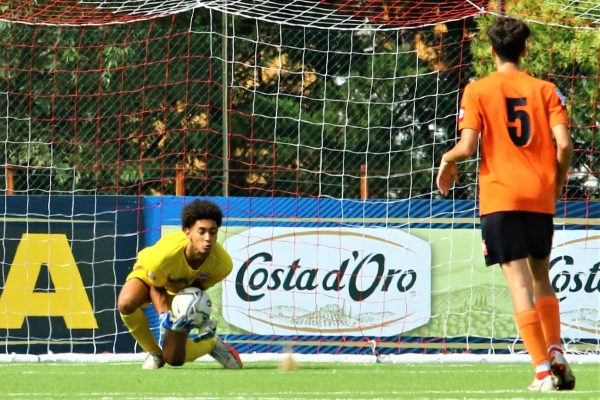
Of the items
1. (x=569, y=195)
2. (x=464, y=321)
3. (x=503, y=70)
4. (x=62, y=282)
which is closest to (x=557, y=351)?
(x=503, y=70)

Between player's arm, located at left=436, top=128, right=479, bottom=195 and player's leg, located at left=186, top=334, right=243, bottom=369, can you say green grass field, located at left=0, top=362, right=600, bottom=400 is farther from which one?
player's arm, located at left=436, top=128, right=479, bottom=195

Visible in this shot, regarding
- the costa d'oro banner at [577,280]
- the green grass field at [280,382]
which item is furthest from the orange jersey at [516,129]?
the costa d'oro banner at [577,280]

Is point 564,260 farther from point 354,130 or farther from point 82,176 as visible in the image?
point 82,176

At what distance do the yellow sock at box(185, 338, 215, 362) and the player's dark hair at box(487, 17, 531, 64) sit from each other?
3287 millimetres

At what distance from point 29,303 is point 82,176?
425 cm

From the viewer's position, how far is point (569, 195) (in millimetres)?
13742

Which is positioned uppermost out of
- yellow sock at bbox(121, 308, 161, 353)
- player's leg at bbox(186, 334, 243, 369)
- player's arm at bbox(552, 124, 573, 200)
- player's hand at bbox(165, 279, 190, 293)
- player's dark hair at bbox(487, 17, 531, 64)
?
player's dark hair at bbox(487, 17, 531, 64)

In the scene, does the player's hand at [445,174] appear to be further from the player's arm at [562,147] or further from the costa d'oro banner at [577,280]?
the costa d'oro banner at [577,280]

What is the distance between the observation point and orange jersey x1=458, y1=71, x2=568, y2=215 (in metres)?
5.91

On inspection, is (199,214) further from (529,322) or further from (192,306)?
(529,322)

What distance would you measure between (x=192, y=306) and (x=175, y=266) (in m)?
0.41

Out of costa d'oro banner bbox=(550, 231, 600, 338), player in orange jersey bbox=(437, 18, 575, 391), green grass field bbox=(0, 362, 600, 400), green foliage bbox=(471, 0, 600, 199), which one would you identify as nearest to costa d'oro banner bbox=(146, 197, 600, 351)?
costa d'oro banner bbox=(550, 231, 600, 338)

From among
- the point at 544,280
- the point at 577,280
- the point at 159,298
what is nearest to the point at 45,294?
the point at 159,298

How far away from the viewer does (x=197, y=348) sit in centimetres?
A: 847
